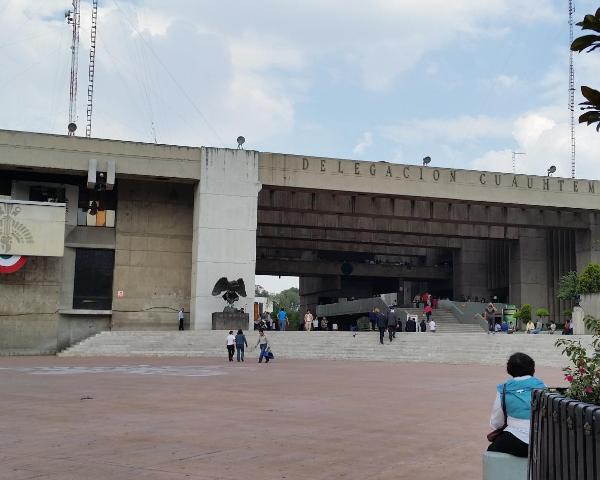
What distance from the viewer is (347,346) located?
3147 centimetres

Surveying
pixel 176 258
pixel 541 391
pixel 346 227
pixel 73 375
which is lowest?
pixel 73 375

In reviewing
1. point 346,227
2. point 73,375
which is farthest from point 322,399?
point 346,227

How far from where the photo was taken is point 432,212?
151ft

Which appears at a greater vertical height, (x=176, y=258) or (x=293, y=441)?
(x=176, y=258)

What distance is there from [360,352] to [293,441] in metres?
22.1

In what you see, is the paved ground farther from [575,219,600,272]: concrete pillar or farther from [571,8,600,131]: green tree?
[575,219,600,272]: concrete pillar

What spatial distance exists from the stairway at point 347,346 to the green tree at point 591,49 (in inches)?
1039

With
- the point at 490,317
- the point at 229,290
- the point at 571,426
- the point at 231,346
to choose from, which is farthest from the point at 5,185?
the point at 571,426

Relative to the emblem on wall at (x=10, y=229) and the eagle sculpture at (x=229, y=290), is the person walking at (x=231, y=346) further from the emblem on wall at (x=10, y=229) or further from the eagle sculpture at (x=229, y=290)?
the emblem on wall at (x=10, y=229)

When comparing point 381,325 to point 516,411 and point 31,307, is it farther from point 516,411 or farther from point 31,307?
point 516,411

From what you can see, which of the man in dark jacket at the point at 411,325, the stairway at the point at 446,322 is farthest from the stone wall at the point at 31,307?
the stairway at the point at 446,322

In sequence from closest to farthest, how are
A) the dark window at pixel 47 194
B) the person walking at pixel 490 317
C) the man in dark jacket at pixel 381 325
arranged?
the man in dark jacket at pixel 381 325 < the person walking at pixel 490 317 < the dark window at pixel 47 194

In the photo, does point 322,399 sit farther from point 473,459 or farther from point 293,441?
point 473,459

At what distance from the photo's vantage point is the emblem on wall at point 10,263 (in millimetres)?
36219
